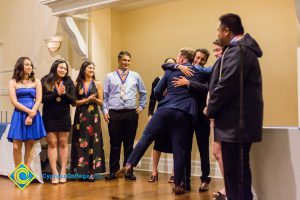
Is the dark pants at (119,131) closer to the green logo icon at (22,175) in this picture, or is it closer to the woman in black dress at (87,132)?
the woman in black dress at (87,132)

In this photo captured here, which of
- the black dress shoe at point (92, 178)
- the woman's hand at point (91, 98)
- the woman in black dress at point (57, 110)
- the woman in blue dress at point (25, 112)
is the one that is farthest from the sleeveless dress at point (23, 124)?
the black dress shoe at point (92, 178)

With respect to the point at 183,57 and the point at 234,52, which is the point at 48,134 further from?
the point at 234,52

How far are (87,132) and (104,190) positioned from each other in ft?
2.59

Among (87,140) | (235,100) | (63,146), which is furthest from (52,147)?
(235,100)

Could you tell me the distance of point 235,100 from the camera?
2.46 m

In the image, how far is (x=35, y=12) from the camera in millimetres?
5559

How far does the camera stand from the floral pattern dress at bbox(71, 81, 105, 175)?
4.51 meters

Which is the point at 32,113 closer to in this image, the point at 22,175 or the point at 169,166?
the point at 22,175

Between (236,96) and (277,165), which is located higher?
(236,96)

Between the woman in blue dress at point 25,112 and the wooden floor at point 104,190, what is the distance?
390 mm

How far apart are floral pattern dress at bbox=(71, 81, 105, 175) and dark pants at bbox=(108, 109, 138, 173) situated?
14 centimetres

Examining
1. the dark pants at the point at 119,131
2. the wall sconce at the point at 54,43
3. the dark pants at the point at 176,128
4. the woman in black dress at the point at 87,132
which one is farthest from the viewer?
the wall sconce at the point at 54,43

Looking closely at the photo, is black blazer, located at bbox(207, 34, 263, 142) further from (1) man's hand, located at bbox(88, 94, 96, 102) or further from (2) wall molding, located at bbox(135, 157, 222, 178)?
(2) wall molding, located at bbox(135, 157, 222, 178)

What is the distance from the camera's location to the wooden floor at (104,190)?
3602 millimetres
